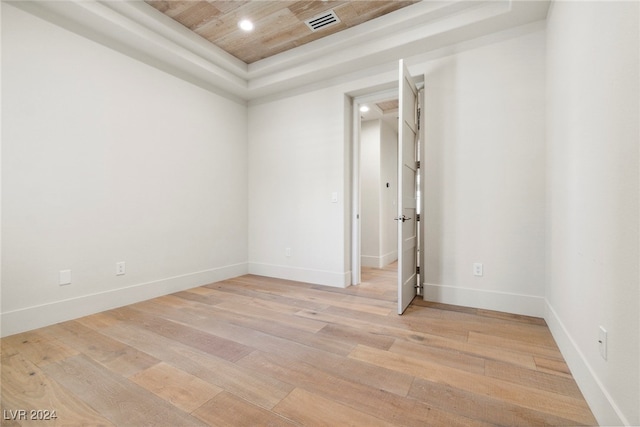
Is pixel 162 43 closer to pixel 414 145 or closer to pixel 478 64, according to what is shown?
pixel 414 145

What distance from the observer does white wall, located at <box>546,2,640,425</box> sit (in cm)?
98

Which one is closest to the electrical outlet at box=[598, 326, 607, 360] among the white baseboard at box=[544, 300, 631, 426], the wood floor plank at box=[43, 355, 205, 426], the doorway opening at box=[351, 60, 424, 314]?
the white baseboard at box=[544, 300, 631, 426]

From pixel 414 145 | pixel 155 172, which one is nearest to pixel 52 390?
pixel 155 172

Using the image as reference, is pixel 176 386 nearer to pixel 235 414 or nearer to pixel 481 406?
pixel 235 414

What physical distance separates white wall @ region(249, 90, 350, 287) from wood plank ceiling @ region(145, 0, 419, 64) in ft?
2.52

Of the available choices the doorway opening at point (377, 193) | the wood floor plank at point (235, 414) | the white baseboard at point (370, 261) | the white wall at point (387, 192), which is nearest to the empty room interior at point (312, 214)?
the wood floor plank at point (235, 414)

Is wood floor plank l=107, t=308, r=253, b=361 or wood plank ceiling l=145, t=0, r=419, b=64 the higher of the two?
wood plank ceiling l=145, t=0, r=419, b=64

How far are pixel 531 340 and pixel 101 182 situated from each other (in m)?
3.76

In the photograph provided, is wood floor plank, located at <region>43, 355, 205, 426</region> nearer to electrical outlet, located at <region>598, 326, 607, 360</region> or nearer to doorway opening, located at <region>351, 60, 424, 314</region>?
electrical outlet, located at <region>598, 326, 607, 360</region>

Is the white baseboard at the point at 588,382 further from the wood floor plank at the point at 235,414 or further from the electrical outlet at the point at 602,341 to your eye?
the wood floor plank at the point at 235,414

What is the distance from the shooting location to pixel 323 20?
2.72 metres

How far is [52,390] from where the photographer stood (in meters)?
1.43

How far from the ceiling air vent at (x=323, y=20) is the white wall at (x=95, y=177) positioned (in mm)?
1636

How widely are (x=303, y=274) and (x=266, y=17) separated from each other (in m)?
2.91
